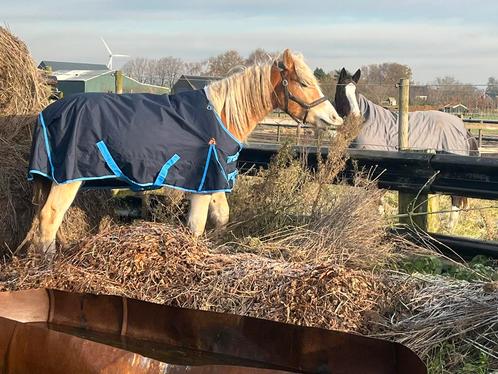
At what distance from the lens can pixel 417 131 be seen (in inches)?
454

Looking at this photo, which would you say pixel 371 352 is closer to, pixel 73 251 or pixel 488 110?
pixel 73 251

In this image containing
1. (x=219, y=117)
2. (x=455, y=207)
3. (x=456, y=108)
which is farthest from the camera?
(x=456, y=108)

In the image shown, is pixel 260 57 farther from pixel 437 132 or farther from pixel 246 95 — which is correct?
pixel 437 132

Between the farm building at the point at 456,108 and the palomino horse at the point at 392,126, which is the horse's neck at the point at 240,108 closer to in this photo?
the palomino horse at the point at 392,126

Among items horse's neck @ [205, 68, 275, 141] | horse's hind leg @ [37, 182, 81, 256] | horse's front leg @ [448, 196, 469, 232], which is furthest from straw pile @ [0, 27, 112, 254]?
horse's front leg @ [448, 196, 469, 232]

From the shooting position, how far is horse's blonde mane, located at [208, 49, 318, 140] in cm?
613

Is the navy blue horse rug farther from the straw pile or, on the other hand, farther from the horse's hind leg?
the straw pile

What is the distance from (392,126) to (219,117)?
249 inches

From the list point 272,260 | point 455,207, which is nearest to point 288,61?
point 272,260

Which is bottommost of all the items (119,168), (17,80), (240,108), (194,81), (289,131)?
(289,131)

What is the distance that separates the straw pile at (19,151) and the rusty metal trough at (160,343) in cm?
227

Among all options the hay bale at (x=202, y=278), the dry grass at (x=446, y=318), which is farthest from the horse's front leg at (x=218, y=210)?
the dry grass at (x=446, y=318)

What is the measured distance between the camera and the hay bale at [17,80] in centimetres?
703

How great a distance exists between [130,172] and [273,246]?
1340mm
